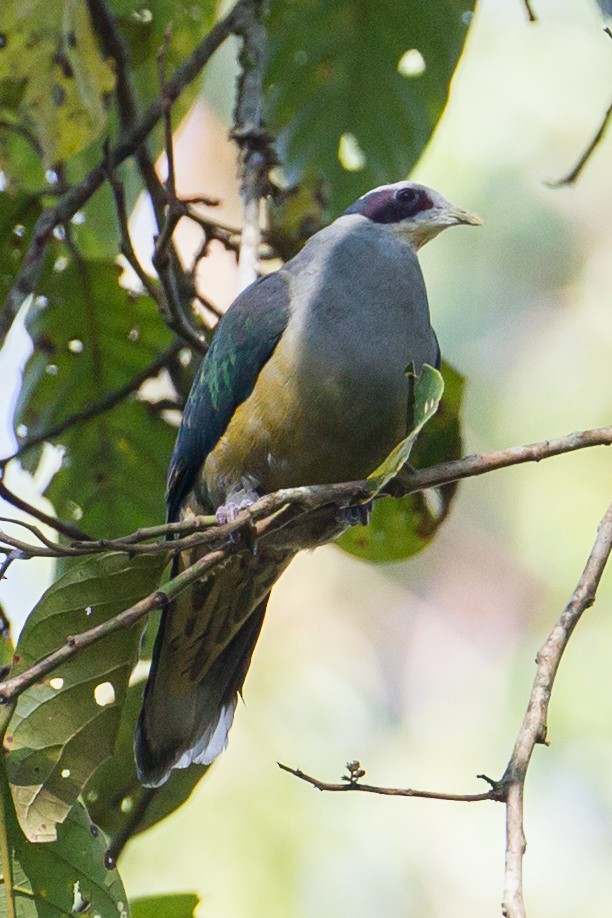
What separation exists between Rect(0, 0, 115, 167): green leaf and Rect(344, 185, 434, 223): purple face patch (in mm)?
853

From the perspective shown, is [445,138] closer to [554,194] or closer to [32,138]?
[554,194]

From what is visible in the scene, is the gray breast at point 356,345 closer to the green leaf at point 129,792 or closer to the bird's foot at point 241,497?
the bird's foot at point 241,497

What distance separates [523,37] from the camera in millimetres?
9594

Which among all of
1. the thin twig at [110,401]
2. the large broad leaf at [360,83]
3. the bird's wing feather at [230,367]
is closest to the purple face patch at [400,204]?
the bird's wing feather at [230,367]

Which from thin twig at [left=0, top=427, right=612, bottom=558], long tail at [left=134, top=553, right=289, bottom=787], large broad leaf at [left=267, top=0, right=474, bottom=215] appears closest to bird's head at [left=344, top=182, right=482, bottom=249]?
large broad leaf at [left=267, top=0, right=474, bottom=215]

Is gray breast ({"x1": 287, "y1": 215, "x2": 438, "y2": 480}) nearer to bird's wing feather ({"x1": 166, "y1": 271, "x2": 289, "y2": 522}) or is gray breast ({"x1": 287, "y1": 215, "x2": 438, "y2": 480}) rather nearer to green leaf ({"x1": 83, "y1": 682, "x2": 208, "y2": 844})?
bird's wing feather ({"x1": 166, "y1": 271, "x2": 289, "y2": 522})

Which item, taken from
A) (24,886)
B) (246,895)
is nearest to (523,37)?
(246,895)

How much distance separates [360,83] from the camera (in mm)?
4770

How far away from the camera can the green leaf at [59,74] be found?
374cm

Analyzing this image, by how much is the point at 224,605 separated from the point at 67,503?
2.75ft

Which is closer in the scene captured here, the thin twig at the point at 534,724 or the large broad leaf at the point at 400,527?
the thin twig at the point at 534,724

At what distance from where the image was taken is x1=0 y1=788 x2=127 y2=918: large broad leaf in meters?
2.74

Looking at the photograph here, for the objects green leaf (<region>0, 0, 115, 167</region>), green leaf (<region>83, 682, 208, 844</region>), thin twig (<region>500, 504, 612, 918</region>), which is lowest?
green leaf (<region>83, 682, 208, 844</region>)

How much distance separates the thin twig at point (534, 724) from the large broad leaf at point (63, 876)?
955 mm
